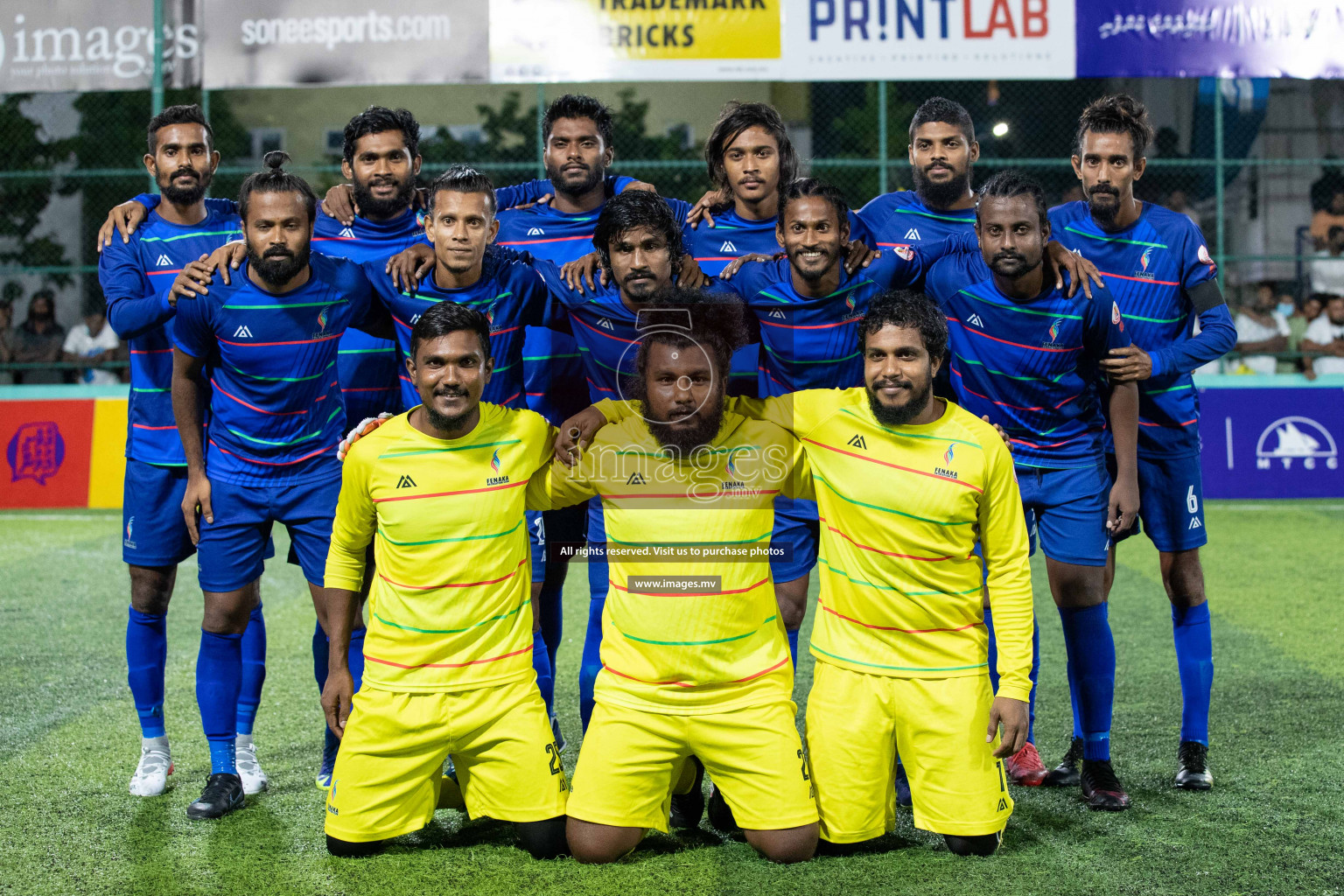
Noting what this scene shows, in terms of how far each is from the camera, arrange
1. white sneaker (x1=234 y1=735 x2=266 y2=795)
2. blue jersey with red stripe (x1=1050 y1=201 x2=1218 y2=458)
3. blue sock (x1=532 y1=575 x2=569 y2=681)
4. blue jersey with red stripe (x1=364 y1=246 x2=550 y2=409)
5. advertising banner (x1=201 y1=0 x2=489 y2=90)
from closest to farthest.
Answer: blue jersey with red stripe (x1=364 y1=246 x2=550 y2=409) < white sneaker (x1=234 y1=735 x2=266 y2=795) < blue jersey with red stripe (x1=1050 y1=201 x2=1218 y2=458) < blue sock (x1=532 y1=575 x2=569 y2=681) < advertising banner (x1=201 y1=0 x2=489 y2=90)

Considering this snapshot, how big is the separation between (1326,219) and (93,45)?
42.5 feet

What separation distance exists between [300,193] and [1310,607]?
546cm

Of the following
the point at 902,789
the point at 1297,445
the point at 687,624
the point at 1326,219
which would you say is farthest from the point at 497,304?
the point at 1326,219

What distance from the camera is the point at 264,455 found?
3.78 meters

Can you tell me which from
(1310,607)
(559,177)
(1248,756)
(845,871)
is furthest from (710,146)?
(1310,607)

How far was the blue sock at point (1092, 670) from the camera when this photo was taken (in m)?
3.78

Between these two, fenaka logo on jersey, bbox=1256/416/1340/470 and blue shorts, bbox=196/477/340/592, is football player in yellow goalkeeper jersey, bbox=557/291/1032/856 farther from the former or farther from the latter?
fenaka logo on jersey, bbox=1256/416/1340/470

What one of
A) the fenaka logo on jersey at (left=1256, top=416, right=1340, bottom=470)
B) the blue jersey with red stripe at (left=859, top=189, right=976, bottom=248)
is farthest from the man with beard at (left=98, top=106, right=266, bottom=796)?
the fenaka logo on jersey at (left=1256, top=416, right=1340, bottom=470)

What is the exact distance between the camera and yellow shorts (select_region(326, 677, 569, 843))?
10.8 ft

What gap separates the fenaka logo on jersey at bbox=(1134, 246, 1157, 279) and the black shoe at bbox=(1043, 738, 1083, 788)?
5.04 feet

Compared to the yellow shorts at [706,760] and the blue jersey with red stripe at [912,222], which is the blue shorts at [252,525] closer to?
the yellow shorts at [706,760]

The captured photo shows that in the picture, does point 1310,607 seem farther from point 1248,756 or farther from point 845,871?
point 845,871

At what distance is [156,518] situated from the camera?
13.3 ft

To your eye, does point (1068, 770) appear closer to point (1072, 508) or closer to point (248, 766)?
point (1072, 508)
